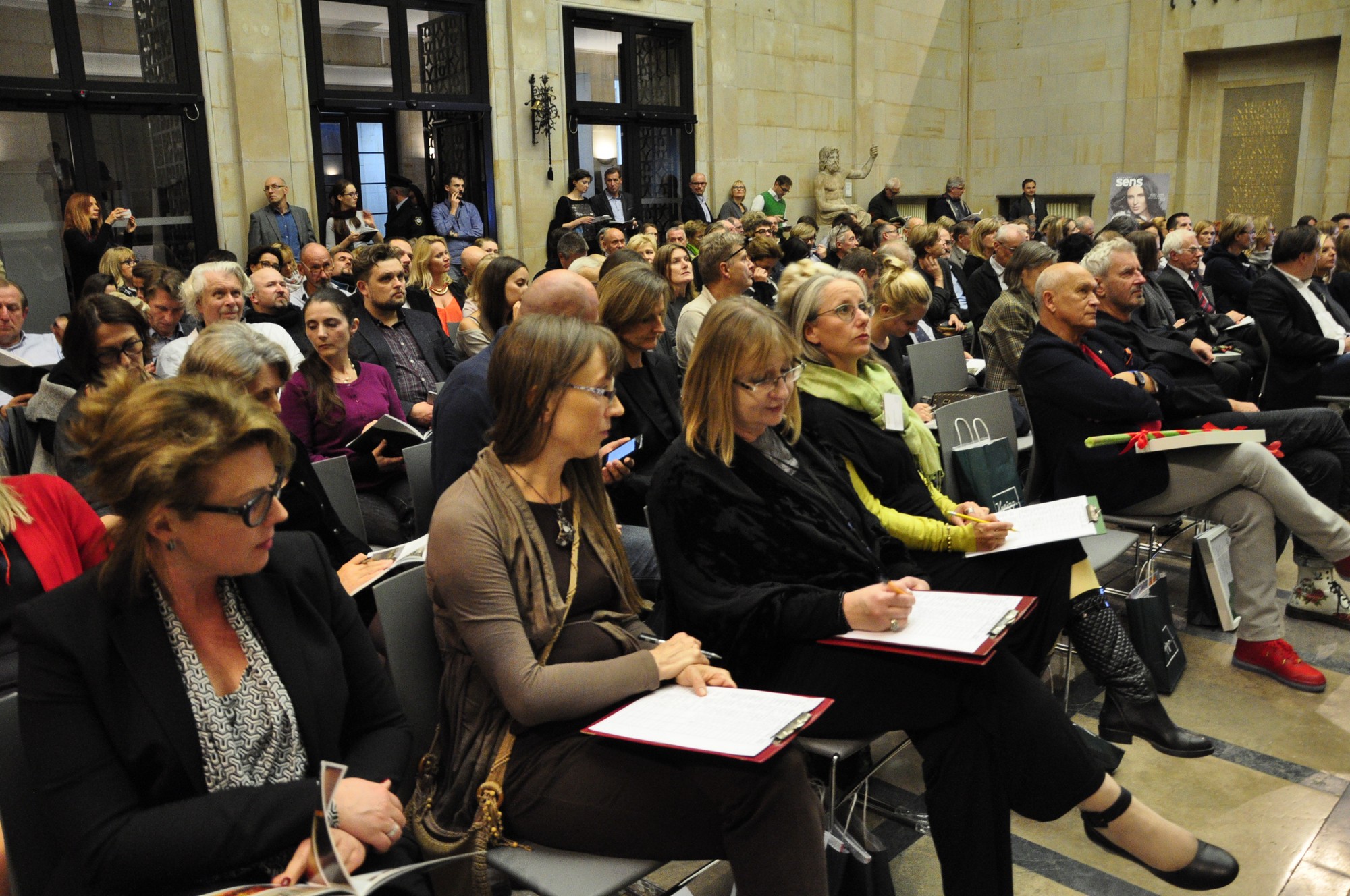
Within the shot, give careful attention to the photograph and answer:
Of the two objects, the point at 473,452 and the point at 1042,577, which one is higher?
the point at 473,452

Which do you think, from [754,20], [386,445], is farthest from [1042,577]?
[754,20]

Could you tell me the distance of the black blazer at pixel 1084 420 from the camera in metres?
3.71

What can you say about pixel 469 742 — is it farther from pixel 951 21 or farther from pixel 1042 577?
pixel 951 21

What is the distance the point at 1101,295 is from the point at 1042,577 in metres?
2.09

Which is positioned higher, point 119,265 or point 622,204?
point 622,204

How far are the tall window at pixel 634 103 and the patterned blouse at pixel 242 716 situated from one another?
10830mm

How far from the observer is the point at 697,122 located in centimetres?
1320

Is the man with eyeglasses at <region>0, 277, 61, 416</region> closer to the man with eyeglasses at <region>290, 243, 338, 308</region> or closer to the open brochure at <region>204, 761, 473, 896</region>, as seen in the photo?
the man with eyeglasses at <region>290, 243, 338, 308</region>

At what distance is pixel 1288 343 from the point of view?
519 centimetres

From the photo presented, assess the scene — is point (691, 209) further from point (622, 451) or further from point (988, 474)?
point (622, 451)

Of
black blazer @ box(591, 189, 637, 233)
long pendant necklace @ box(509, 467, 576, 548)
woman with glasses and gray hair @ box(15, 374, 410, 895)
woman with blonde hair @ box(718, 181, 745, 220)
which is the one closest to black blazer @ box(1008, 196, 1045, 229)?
woman with blonde hair @ box(718, 181, 745, 220)

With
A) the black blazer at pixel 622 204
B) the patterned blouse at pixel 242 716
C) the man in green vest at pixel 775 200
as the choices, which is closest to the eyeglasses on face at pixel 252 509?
the patterned blouse at pixel 242 716

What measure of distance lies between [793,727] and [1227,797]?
6.23 feet

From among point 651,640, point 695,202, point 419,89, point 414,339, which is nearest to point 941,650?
point 651,640
